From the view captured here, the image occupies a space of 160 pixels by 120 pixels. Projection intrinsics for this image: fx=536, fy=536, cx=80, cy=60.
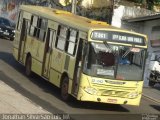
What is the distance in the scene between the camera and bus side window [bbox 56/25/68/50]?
19.1m

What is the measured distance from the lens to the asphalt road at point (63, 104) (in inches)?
649

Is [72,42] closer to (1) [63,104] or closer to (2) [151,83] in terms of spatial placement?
(1) [63,104]

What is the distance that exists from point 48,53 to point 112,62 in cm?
380

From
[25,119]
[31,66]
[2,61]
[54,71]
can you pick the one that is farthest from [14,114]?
[2,61]

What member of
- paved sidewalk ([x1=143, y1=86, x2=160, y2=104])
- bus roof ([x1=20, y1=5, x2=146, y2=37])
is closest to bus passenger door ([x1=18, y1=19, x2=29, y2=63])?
bus roof ([x1=20, y1=5, x2=146, y2=37])

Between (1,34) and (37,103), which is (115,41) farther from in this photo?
(1,34)

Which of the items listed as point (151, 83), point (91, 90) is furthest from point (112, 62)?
point (151, 83)

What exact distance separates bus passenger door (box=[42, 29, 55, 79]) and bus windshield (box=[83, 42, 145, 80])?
3248 millimetres

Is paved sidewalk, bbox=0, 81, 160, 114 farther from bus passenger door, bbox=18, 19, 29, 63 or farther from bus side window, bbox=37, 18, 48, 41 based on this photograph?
bus passenger door, bbox=18, 19, 29, 63

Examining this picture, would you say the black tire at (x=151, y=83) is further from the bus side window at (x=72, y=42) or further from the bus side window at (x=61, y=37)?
the bus side window at (x=72, y=42)

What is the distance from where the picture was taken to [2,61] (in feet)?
85.5

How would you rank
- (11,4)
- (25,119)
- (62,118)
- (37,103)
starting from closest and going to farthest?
(25,119), (62,118), (37,103), (11,4)

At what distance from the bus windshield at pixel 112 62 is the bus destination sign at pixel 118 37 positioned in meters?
0.20

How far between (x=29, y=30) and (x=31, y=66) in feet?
6.05
